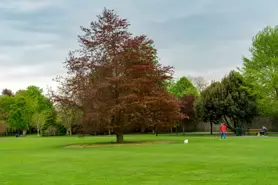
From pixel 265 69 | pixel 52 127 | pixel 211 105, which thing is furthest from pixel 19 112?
pixel 265 69

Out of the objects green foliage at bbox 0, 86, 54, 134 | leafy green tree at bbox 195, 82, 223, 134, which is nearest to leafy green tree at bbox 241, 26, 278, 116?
leafy green tree at bbox 195, 82, 223, 134

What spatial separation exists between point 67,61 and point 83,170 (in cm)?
2228

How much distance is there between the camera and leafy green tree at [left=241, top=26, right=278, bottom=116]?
48406 mm

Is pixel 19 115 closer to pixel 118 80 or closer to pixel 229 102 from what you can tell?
pixel 229 102

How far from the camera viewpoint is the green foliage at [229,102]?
163 ft

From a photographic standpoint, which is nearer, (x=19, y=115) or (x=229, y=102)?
(x=229, y=102)

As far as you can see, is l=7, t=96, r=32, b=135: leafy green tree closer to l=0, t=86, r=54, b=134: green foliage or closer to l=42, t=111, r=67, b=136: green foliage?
l=0, t=86, r=54, b=134: green foliage

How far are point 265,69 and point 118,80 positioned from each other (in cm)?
2618

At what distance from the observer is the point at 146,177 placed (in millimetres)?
11992

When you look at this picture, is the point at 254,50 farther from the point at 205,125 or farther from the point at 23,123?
the point at 23,123

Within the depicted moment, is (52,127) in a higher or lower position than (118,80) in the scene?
lower

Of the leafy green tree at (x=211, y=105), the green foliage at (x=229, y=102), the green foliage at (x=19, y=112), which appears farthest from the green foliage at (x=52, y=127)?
the leafy green tree at (x=211, y=105)

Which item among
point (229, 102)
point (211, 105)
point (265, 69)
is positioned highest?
point (265, 69)

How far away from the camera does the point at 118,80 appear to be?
108ft
